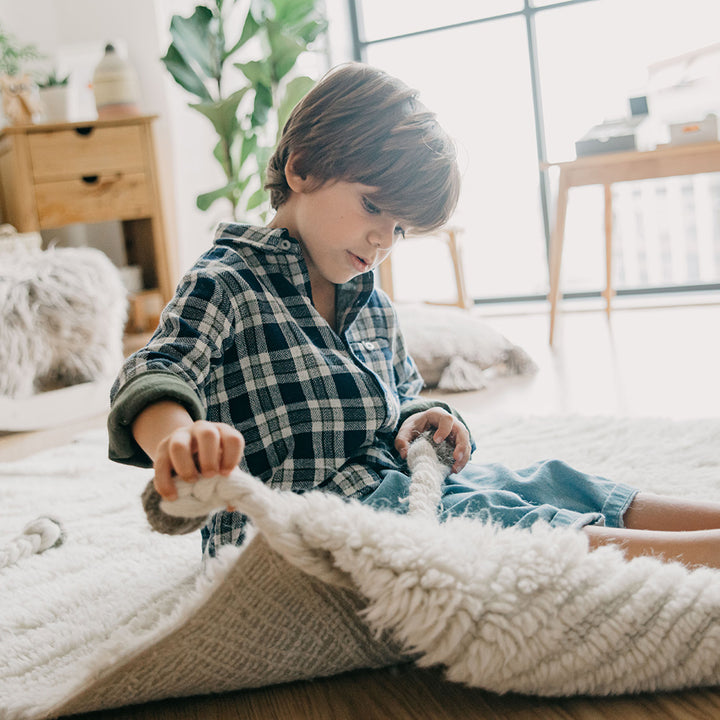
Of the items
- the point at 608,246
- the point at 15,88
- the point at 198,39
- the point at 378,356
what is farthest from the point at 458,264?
the point at 378,356

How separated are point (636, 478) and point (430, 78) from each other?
272 cm

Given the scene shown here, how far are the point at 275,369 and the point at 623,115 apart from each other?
263 cm

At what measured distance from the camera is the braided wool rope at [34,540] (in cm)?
100

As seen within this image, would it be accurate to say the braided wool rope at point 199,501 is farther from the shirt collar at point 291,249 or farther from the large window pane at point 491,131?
the large window pane at point 491,131

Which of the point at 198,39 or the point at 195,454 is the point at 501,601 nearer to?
the point at 195,454

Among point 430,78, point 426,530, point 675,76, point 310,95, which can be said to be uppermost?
point 430,78

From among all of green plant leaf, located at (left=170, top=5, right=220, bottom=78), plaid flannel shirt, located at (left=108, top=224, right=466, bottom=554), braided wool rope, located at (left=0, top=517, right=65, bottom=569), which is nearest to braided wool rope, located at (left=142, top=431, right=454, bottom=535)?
plaid flannel shirt, located at (left=108, top=224, right=466, bottom=554)

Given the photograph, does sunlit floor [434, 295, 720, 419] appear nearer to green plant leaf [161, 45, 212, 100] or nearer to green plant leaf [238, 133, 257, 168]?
green plant leaf [238, 133, 257, 168]

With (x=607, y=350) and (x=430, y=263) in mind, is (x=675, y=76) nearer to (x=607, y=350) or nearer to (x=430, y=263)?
(x=607, y=350)

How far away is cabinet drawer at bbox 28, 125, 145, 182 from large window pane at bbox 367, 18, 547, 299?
1.24 metres

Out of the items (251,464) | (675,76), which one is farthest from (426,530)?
(675,76)

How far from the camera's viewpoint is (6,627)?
2.69 ft

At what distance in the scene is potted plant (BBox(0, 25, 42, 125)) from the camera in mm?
2676

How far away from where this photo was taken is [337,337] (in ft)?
2.78
